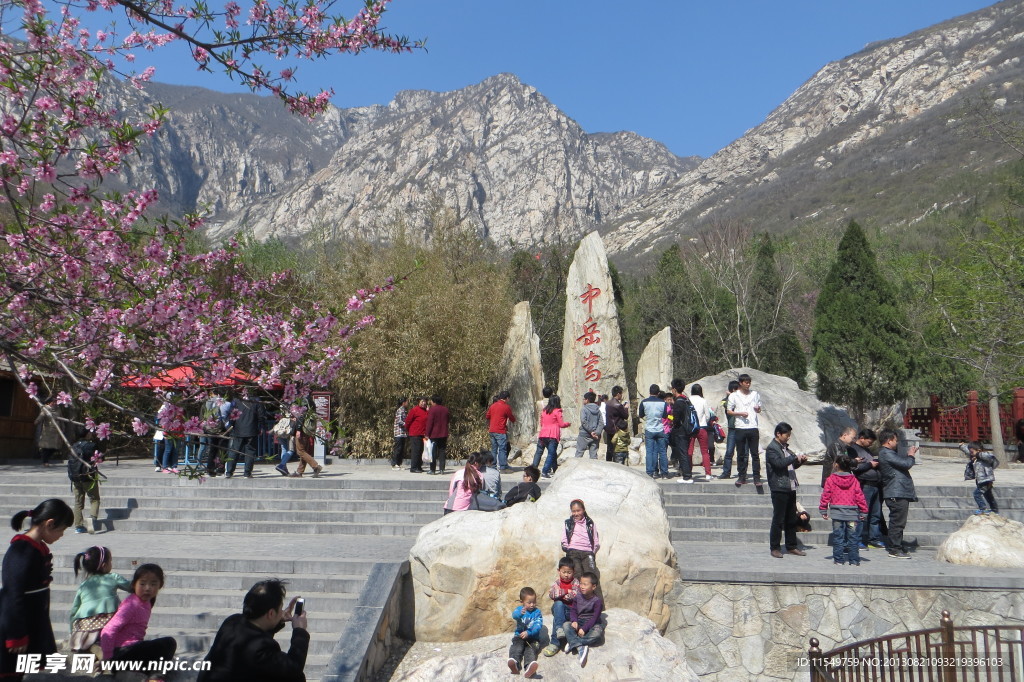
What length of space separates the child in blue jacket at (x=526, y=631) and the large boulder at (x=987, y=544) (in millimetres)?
4856

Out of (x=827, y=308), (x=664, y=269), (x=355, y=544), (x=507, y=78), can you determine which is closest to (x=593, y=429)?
(x=355, y=544)

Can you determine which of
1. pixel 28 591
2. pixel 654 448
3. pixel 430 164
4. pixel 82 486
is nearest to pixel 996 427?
pixel 654 448

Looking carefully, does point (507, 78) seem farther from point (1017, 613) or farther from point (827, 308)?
point (1017, 613)

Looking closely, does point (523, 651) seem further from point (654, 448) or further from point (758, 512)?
point (654, 448)

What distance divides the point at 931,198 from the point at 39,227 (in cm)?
6542

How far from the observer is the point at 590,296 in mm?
17859

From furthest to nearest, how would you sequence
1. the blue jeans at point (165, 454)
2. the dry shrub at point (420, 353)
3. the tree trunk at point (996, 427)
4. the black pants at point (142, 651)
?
the dry shrub at point (420, 353) → the tree trunk at point (996, 427) → the blue jeans at point (165, 454) → the black pants at point (142, 651)

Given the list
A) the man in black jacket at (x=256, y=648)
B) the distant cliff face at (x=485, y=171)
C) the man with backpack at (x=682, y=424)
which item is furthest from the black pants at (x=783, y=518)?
the distant cliff face at (x=485, y=171)

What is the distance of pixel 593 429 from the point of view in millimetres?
12430

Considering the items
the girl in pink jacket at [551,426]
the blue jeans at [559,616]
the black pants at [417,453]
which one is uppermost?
the girl in pink jacket at [551,426]

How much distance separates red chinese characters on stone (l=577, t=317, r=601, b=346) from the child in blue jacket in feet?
37.3

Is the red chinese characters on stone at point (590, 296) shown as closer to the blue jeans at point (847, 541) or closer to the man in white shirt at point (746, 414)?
the man in white shirt at point (746, 414)

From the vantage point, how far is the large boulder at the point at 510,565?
6910 millimetres

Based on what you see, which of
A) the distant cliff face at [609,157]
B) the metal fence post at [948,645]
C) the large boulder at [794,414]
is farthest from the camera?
the distant cliff face at [609,157]
